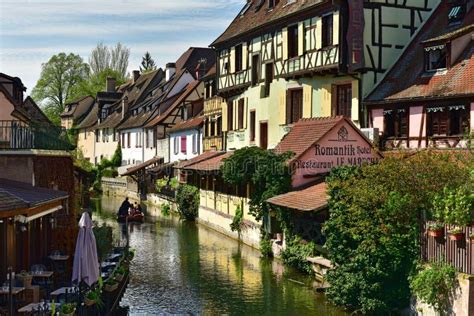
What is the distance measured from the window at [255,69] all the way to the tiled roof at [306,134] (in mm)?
7651

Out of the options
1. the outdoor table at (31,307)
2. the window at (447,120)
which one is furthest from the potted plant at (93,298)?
the window at (447,120)

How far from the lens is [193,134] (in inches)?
1906

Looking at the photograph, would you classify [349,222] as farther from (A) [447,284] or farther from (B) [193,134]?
(B) [193,134]

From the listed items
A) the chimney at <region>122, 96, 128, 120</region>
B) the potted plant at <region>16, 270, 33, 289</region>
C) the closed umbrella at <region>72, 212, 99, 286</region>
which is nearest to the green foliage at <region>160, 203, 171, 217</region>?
the chimney at <region>122, 96, 128, 120</region>

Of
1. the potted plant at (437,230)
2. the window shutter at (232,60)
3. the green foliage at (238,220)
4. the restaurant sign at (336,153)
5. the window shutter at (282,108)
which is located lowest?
the green foliage at (238,220)

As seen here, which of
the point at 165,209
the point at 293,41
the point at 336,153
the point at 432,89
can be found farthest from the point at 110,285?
the point at 165,209

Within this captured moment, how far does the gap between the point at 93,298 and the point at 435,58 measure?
16.7 meters

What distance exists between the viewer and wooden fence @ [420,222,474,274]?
45.6ft

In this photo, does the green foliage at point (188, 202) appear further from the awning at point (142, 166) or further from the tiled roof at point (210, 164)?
the awning at point (142, 166)

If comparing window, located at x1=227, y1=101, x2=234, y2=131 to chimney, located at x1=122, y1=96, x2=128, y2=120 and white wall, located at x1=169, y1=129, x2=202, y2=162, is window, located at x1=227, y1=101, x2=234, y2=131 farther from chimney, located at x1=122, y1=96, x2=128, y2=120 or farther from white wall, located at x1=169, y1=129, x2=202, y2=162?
chimney, located at x1=122, y1=96, x2=128, y2=120

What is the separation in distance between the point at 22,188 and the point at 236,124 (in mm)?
21587

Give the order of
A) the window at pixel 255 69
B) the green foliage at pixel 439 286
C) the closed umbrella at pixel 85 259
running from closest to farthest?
the green foliage at pixel 439 286 → the closed umbrella at pixel 85 259 → the window at pixel 255 69

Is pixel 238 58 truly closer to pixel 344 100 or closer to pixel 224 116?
pixel 224 116

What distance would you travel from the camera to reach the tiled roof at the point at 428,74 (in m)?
24.0
